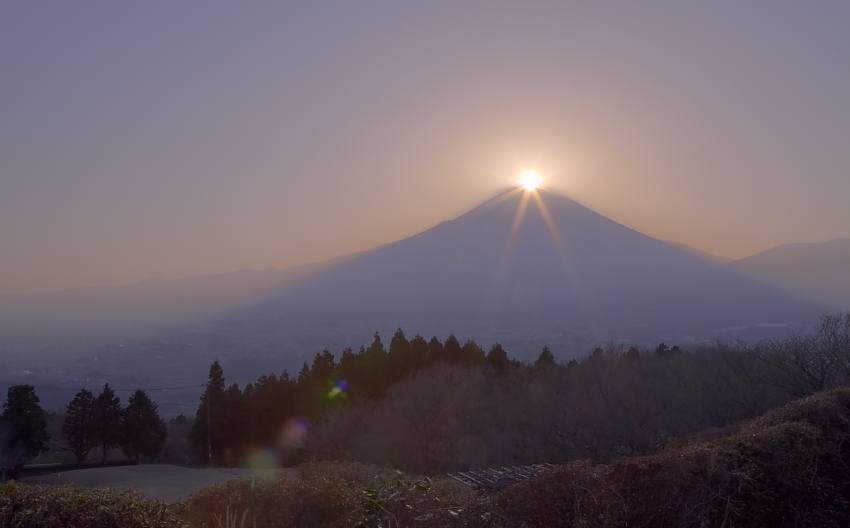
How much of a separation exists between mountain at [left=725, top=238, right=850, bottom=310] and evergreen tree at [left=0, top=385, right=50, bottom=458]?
201ft

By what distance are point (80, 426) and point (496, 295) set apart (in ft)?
195

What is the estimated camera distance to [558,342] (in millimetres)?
54094

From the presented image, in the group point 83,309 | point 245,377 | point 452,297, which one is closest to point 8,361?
point 245,377

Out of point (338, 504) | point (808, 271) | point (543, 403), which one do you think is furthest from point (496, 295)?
point (338, 504)

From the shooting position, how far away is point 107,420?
2702cm

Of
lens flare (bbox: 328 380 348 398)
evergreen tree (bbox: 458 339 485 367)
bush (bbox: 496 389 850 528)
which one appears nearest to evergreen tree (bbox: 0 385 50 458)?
lens flare (bbox: 328 380 348 398)

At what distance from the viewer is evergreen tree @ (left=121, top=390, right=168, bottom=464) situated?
27.8m

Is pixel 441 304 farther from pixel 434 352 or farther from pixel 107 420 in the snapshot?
pixel 107 420

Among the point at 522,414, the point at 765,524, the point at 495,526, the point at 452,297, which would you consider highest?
the point at 452,297

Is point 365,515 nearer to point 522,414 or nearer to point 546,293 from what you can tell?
point 522,414

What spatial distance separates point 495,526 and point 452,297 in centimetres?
7916

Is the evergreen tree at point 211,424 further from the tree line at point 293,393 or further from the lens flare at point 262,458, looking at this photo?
the lens flare at point 262,458

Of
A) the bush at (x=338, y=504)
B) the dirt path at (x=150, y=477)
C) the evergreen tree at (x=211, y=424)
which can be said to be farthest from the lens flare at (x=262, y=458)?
the bush at (x=338, y=504)

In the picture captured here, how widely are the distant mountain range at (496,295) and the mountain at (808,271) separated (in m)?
0.25
